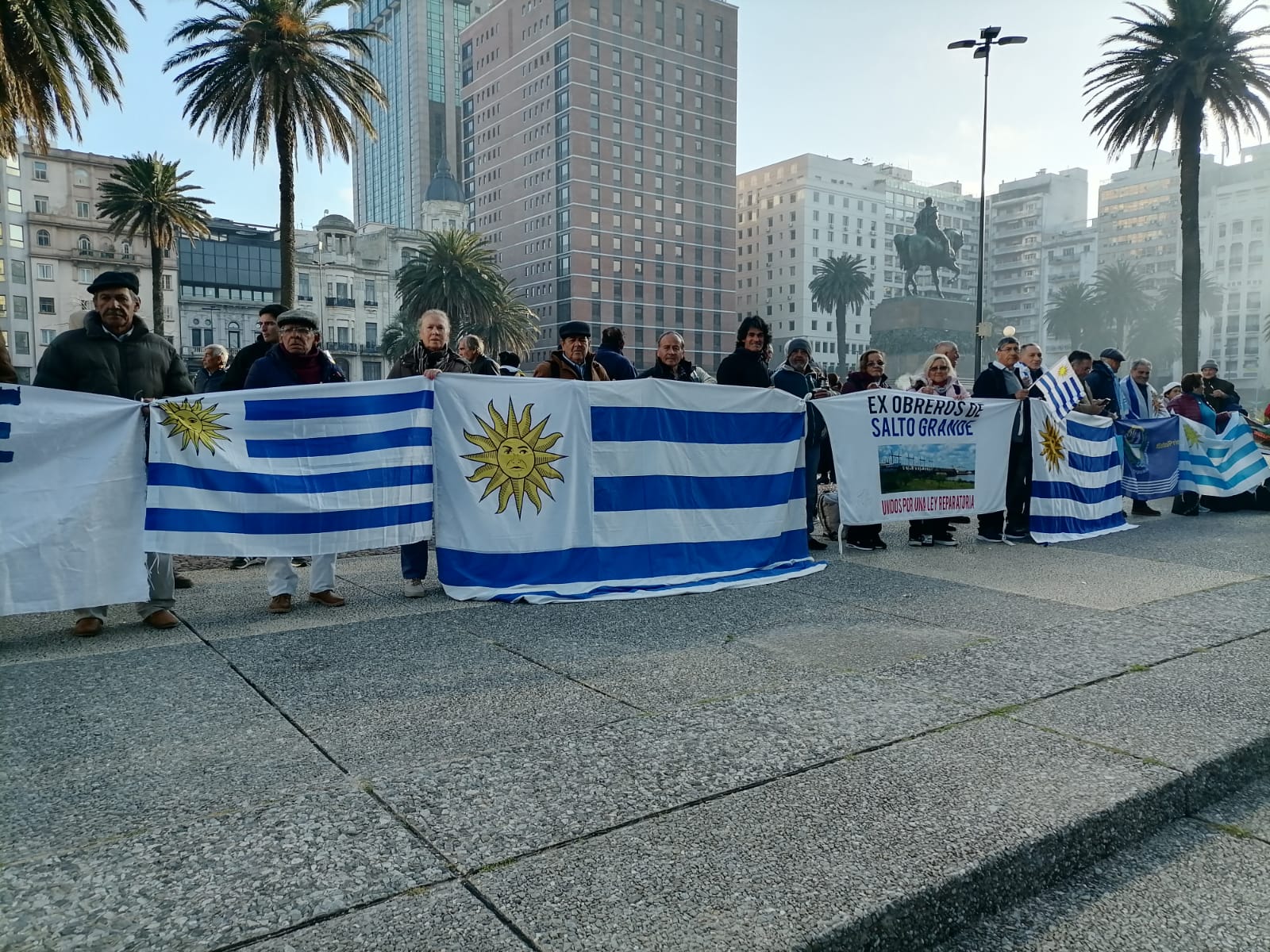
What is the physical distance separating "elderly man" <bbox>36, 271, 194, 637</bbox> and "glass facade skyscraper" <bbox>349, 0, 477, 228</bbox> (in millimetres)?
163910

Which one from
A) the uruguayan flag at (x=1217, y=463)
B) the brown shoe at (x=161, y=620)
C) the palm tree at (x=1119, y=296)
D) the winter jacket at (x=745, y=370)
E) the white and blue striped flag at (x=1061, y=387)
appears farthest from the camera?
the palm tree at (x=1119, y=296)

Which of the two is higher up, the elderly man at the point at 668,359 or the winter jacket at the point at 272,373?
the elderly man at the point at 668,359

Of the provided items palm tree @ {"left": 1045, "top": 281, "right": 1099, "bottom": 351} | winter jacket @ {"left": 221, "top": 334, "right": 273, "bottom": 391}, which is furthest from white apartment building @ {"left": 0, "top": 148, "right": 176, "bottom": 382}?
palm tree @ {"left": 1045, "top": 281, "right": 1099, "bottom": 351}

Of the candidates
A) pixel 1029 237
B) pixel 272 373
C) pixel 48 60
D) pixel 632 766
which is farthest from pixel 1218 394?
pixel 1029 237

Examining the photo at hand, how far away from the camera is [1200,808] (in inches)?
119

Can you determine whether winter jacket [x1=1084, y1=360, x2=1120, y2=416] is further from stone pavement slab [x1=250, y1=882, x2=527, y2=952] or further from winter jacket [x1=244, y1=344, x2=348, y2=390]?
stone pavement slab [x1=250, y1=882, x2=527, y2=952]

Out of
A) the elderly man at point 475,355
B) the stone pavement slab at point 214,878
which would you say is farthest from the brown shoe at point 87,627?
the elderly man at point 475,355

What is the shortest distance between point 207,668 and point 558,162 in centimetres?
11395

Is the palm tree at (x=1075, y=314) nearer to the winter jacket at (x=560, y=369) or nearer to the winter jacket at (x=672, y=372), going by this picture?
the winter jacket at (x=672, y=372)

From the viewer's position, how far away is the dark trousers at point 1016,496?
29.4 ft

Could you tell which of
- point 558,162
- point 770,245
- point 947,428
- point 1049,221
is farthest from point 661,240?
point 947,428

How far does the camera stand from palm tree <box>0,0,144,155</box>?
14523 mm

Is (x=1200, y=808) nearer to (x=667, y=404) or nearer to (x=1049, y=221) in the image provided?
(x=667, y=404)

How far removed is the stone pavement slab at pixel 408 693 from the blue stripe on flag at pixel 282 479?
1.01 metres
